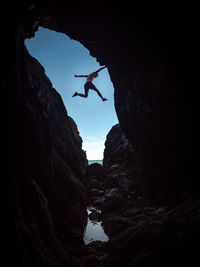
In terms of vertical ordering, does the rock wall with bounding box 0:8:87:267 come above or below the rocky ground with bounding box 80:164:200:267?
above

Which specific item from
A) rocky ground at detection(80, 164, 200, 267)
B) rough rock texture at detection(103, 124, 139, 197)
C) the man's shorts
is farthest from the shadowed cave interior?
rough rock texture at detection(103, 124, 139, 197)

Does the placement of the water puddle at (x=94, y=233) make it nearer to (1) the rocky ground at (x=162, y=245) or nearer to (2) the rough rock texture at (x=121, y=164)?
(1) the rocky ground at (x=162, y=245)

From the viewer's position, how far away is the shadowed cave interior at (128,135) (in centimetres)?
497

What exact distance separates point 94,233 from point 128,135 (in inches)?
459

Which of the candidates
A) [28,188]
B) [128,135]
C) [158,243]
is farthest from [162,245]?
[128,135]

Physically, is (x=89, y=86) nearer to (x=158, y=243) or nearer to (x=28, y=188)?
(x=28, y=188)

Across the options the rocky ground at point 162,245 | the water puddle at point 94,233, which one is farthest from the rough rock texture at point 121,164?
the rocky ground at point 162,245

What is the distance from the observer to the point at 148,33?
10547 millimetres

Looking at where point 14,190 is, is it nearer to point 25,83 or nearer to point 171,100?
point 25,83

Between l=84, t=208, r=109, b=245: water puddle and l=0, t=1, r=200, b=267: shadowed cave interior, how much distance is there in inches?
21.2

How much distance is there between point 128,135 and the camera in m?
20.0

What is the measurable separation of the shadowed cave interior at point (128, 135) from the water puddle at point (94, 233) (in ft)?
1.77

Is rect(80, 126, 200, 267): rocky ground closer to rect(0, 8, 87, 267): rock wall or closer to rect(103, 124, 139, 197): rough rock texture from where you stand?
rect(0, 8, 87, 267): rock wall

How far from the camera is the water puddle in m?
11.2
